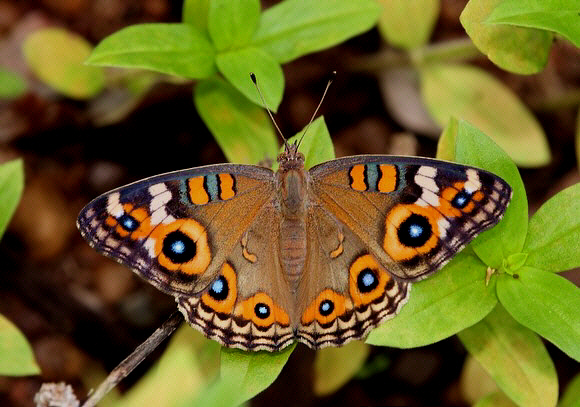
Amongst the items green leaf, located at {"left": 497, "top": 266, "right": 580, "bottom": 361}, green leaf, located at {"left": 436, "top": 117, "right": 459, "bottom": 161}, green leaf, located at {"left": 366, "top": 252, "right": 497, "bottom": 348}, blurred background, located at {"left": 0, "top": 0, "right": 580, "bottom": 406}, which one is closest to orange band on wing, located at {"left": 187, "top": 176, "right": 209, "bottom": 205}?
green leaf, located at {"left": 366, "top": 252, "right": 497, "bottom": 348}

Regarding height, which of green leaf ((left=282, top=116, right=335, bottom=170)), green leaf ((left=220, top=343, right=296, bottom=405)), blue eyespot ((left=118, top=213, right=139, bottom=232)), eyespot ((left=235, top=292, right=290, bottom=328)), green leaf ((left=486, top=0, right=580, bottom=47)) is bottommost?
green leaf ((left=220, top=343, right=296, bottom=405))

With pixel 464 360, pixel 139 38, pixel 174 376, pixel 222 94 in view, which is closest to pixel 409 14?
pixel 222 94

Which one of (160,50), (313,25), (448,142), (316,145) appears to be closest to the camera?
(316,145)

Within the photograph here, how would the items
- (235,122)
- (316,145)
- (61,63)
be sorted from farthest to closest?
(61,63) < (235,122) < (316,145)

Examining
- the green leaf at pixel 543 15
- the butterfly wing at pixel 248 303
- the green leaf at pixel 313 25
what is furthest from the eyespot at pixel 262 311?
the green leaf at pixel 543 15

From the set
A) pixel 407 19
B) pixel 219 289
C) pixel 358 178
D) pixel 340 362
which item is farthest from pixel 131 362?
pixel 407 19

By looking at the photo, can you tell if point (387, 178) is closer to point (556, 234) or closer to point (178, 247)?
point (556, 234)

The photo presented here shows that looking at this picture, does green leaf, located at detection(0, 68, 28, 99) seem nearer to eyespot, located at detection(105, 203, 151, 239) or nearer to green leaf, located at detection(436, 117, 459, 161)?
eyespot, located at detection(105, 203, 151, 239)
